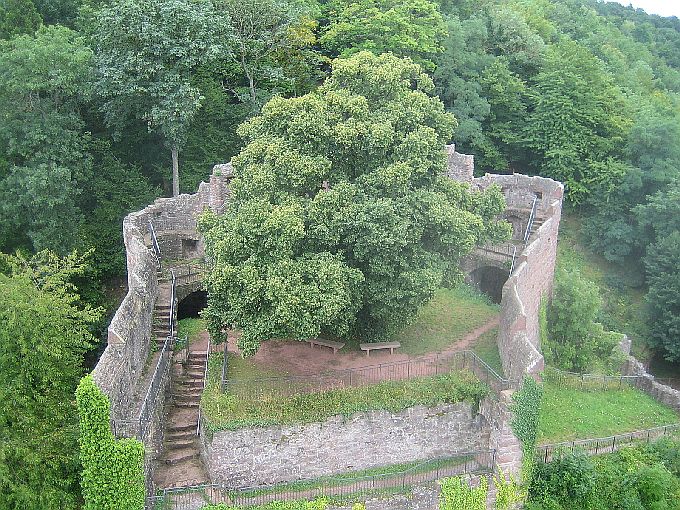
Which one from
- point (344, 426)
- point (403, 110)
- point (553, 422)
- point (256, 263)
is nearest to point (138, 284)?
point (256, 263)

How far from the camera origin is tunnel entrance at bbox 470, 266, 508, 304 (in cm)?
3103

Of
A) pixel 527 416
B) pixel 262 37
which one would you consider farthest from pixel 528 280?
pixel 262 37

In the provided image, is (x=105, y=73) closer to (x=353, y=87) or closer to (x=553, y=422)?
(x=353, y=87)

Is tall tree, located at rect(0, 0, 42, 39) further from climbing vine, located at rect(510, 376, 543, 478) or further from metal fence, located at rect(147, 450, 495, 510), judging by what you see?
climbing vine, located at rect(510, 376, 543, 478)

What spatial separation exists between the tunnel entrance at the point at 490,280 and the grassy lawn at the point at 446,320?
3.72 feet

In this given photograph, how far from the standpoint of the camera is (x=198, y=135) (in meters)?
37.2

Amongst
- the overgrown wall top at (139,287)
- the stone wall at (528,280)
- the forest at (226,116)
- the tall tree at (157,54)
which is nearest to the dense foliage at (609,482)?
the stone wall at (528,280)

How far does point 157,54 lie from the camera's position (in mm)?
31281

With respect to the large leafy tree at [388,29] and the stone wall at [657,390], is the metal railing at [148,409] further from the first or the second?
the large leafy tree at [388,29]

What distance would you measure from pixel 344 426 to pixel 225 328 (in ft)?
14.7

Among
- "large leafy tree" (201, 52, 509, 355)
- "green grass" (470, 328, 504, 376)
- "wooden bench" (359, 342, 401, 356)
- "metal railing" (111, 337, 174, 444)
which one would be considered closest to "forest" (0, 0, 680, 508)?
"metal railing" (111, 337, 174, 444)

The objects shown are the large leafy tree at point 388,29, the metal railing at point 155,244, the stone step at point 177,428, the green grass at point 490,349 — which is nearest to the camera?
the stone step at point 177,428

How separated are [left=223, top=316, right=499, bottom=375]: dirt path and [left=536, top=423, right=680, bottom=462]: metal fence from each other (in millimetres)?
4566

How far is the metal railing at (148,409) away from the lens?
20094 mm
